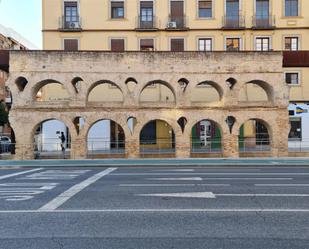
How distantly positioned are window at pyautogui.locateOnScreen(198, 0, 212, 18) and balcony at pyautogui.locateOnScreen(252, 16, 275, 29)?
4384mm

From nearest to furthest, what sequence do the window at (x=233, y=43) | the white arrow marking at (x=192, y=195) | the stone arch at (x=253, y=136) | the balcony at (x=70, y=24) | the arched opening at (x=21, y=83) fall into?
the white arrow marking at (x=192, y=195) < the arched opening at (x=21, y=83) < the stone arch at (x=253, y=136) < the balcony at (x=70, y=24) < the window at (x=233, y=43)

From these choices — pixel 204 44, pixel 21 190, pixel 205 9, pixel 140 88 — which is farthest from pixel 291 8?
pixel 21 190

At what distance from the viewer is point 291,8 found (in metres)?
33.8

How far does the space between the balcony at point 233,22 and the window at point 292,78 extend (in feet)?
21.8

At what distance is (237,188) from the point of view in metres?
11.3

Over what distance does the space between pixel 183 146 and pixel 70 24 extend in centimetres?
1801

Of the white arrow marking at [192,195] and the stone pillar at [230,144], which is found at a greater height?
the stone pillar at [230,144]

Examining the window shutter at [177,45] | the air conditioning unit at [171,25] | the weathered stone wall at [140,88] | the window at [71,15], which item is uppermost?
the window at [71,15]

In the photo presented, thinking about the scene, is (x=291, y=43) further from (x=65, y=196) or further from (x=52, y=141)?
(x=65, y=196)

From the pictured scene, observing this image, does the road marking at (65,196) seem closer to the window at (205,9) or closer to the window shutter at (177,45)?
the window shutter at (177,45)

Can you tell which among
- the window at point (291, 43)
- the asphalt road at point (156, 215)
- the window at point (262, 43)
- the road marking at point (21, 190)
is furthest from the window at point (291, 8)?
the road marking at point (21, 190)

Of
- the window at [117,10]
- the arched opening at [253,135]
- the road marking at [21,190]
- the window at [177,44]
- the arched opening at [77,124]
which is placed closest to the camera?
the road marking at [21,190]

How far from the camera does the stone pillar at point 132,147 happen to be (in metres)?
23.7

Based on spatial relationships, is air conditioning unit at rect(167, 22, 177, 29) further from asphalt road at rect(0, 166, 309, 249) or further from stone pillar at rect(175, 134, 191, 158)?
asphalt road at rect(0, 166, 309, 249)
